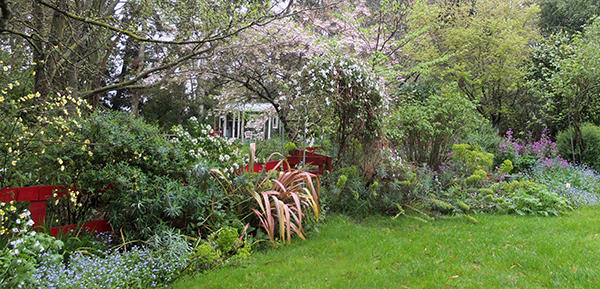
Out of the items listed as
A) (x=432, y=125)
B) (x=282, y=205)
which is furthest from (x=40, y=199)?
(x=432, y=125)

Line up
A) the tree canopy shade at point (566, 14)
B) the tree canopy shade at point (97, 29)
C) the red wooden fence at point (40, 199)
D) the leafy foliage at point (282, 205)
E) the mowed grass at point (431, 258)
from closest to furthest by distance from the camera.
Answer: the mowed grass at point (431, 258) → the red wooden fence at point (40, 199) → the leafy foliage at point (282, 205) → the tree canopy shade at point (97, 29) → the tree canopy shade at point (566, 14)

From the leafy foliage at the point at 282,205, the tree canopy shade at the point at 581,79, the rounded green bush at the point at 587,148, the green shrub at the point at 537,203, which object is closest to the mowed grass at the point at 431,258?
the leafy foliage at the point at 282,205

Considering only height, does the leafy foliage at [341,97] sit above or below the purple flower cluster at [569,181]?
above

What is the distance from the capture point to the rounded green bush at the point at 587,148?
8098 mm

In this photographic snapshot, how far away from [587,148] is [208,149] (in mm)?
8922

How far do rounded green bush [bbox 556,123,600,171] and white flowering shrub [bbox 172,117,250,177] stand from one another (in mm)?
8355

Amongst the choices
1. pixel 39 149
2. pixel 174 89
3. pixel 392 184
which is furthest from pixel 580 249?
pixel 174 89

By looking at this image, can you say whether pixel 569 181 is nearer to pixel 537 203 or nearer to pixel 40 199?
pixel 537 203

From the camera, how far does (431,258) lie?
3.15 m

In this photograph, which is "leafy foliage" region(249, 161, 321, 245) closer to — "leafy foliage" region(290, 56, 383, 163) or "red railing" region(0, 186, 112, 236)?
"leafy foliage" region(290, 56, 383, 163)

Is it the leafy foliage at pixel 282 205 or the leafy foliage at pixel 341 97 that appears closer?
the leafy foliage at pixel 282 205

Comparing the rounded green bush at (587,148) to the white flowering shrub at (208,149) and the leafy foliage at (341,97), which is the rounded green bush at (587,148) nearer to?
the leafy foliage at (341,97)

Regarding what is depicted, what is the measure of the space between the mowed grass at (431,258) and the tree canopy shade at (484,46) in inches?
332

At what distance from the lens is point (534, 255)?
3.12 m
